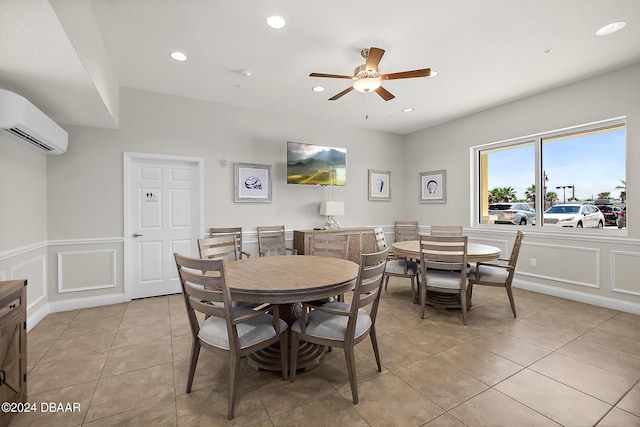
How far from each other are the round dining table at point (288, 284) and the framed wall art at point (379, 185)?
3575 mm

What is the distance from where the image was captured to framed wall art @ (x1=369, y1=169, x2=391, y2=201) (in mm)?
6023

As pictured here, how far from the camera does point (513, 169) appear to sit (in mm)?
4730

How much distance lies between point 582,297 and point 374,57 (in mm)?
4093

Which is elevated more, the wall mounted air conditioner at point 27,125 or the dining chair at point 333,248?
the wall mounted air conditioner at point 27,125

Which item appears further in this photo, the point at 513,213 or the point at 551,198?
the point at 513,213

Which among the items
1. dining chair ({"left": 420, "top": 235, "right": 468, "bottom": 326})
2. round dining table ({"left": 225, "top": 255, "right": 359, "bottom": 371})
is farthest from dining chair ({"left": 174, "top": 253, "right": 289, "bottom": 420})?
dining chair ({"left": 420, "top": 235, "right": 468, "bottom": 326})

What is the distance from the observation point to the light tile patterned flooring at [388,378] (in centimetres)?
171

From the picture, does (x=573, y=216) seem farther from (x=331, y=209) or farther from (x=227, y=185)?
(x=227, y=185)

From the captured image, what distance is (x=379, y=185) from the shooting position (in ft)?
20.1

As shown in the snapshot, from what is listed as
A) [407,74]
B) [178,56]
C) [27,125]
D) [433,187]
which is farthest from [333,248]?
[433,187]

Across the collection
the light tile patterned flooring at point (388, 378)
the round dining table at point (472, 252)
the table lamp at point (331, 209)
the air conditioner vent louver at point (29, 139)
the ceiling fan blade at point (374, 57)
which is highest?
the ceiling fan blade at point (374, 57)

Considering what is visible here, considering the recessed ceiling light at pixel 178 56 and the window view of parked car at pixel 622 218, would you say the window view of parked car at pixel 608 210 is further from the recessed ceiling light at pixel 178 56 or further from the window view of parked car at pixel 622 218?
the recessed ceiling light at pixel 178 56

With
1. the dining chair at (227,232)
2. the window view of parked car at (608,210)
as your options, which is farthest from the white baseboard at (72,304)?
the window view of parked car at (608,210)

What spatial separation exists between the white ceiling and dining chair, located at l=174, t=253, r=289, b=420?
5.71 ft
